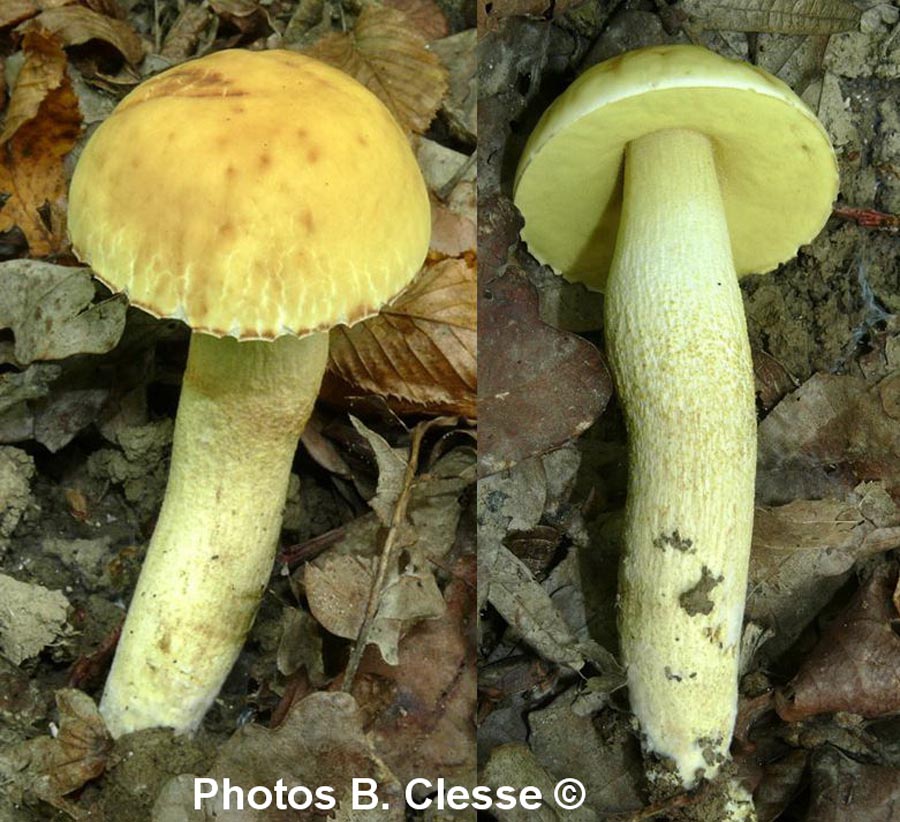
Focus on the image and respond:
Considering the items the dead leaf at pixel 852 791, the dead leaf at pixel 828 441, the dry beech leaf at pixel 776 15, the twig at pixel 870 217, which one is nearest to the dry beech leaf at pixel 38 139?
the dry beech leaf at pixel 776 15

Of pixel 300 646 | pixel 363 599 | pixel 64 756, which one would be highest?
pixel 363 599

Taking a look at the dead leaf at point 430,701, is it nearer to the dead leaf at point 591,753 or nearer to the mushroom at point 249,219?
the dead leaf at point 591,753

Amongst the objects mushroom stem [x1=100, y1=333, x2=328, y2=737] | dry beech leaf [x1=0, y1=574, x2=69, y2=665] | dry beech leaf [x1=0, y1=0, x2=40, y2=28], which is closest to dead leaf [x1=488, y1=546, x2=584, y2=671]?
mushroom stem [x1=100, y1=333, x2=328, y2=737]

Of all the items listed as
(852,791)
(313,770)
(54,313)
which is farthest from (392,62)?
(852,791)

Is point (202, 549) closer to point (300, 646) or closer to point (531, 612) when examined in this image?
point (300, 646)

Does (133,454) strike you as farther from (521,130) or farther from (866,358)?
(866,358)

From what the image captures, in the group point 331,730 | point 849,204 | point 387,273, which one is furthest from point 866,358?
point 331,730
